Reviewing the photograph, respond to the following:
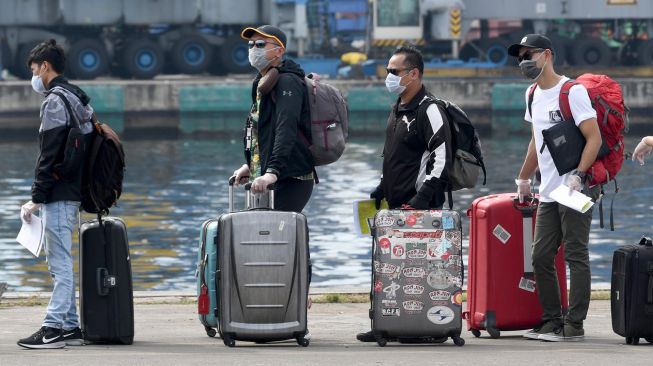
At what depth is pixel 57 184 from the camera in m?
7.39

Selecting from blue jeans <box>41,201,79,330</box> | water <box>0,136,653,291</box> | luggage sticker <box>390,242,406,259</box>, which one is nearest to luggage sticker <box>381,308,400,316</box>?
luggage sticker <box>390,242,406,259</box>

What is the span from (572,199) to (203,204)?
57.7ft

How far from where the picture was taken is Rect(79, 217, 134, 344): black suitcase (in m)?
7.47

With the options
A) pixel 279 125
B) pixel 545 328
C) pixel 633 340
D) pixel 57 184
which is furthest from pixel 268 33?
pixel 633 340

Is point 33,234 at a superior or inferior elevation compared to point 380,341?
superior

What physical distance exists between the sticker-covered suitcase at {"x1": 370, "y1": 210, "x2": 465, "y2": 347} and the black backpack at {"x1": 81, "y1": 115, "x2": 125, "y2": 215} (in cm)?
126

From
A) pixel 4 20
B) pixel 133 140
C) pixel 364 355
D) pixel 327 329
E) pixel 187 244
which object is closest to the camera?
pixel 364 355

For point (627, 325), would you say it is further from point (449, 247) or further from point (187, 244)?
point (187, 244)

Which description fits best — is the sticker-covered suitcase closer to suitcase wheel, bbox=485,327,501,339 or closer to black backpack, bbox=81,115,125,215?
suitcase wheel, bbox=485,327,501,339

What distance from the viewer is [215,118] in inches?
1652

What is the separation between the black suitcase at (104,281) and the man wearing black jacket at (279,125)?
74 centimetres

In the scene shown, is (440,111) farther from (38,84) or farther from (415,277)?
(38,84)

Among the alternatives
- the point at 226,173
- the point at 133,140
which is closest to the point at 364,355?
the point at 226,173

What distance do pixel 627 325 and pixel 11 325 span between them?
3.24 metres
